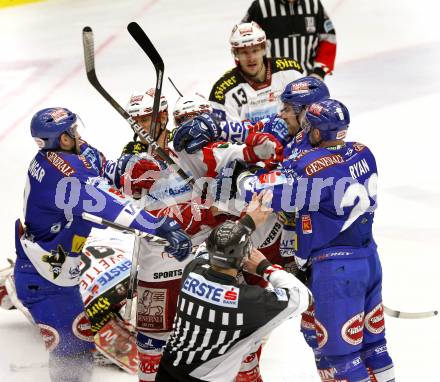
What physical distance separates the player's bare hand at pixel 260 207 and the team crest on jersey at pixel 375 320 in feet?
2.33

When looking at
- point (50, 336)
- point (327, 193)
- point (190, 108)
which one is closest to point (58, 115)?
point (190, 108)

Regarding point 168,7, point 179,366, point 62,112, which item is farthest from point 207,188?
point 168,7

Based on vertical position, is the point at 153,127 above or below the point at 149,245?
above

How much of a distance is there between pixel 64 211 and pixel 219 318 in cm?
123

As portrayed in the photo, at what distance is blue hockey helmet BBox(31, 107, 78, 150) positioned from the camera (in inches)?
180

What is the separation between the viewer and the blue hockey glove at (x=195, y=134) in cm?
460

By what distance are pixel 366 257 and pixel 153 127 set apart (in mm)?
1327

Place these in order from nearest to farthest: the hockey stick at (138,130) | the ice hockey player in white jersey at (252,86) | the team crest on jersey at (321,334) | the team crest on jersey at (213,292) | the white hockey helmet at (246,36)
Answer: the team crest on jersey at (213,292) → the team crest on jersey at (321,334) → the hockey stick at (138,130) → the white hockey helmet at (246,36) → the ice hockey player in white jersey at (252,86)

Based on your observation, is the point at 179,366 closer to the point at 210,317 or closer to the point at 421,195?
the point at 210,317

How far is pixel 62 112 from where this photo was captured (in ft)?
15.2

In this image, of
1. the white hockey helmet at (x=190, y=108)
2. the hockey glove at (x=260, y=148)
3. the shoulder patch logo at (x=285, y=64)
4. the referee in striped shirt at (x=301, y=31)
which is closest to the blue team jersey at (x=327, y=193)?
the hockey glove at (x=260, y=148)

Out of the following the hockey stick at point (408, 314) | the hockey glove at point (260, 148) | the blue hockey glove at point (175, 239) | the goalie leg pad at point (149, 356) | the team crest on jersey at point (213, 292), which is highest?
the hockey glove at point (260, 148)

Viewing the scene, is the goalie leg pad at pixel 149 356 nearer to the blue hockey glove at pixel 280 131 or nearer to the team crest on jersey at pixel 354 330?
the team crest on jersey at pixel 354 330

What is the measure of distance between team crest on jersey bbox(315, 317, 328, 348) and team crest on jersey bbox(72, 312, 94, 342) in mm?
1169
